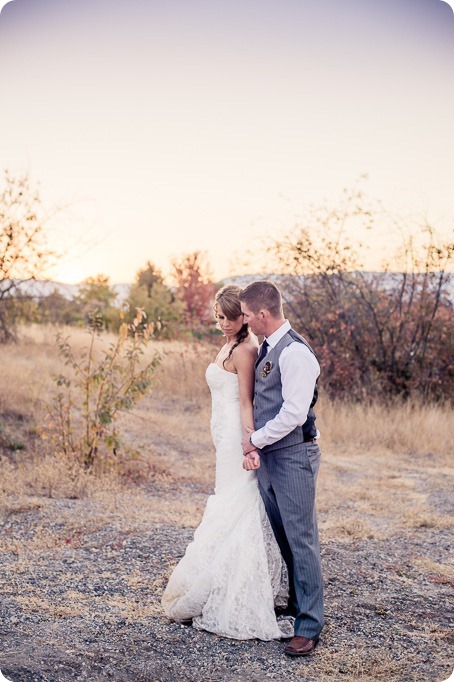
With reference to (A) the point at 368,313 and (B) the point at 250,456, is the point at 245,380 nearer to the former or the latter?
(B) the point at 250,456

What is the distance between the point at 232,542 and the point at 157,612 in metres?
0.73

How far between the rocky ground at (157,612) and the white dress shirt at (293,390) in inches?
44.4

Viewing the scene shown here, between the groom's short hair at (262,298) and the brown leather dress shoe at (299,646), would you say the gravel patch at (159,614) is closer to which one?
the brown leather dress shoe at (299,646)

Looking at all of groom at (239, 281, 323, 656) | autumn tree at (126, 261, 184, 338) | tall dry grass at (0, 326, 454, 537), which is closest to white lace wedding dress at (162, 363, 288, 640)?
groom at (239, 281, 323, 656)

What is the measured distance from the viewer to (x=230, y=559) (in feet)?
13.8

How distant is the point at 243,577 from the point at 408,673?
0.92 meters

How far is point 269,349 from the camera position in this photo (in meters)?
4.03

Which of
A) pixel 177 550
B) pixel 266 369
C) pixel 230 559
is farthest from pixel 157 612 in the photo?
pixel 266 369

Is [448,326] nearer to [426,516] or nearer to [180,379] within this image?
[180,379]

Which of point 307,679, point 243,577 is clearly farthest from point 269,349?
point 307,679

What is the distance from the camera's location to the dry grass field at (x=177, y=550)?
390 cm

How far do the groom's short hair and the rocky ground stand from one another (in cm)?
171

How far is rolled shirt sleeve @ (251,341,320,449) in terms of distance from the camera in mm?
3814

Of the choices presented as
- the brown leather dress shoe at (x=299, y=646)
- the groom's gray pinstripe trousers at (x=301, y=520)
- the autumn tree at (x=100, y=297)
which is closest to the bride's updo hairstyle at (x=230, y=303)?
the groom's gray pinstripe trousers at (x=301, y=520)
